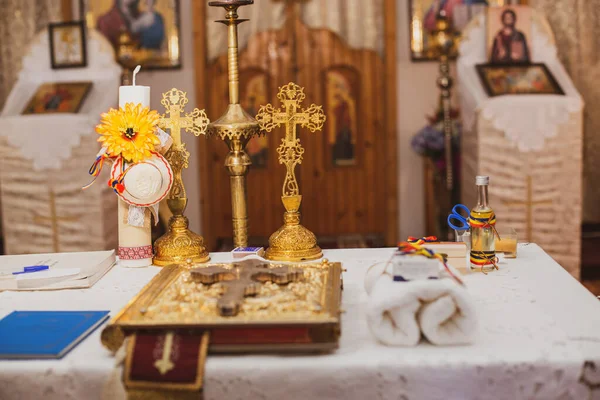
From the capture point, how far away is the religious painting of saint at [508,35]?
14.9 ft

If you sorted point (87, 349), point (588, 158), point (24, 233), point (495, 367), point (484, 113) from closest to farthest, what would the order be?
point (495, 367) → point (87, 349) → point (484, 113) → point (24, 233) → point (588, 158)

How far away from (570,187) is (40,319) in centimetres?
332

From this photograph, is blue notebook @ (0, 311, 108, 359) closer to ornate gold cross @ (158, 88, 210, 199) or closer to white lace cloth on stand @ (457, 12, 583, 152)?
ornate gold cross @ (158, 88, 210, 199)

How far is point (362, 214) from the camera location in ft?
20.2

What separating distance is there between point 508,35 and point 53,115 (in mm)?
2781

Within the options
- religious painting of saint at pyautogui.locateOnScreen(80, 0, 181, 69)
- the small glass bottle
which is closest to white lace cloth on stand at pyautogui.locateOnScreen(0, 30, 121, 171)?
religious painting of saint at pyautogui.locateOnScreen(80, 0, 181, 69)

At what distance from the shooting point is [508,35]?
4535 millimetres

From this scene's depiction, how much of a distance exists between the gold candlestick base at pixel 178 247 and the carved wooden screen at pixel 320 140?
3835 millimetres

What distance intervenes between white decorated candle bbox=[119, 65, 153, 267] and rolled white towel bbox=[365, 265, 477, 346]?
0.89 m

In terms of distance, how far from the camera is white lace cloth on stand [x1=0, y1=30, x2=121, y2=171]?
435 cm

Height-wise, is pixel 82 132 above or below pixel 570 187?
above

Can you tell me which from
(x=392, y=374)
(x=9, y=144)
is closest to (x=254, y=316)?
(x=392, y=374)

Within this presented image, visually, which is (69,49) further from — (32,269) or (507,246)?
(507,246)

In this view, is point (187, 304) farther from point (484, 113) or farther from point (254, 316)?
point (484, 113)
